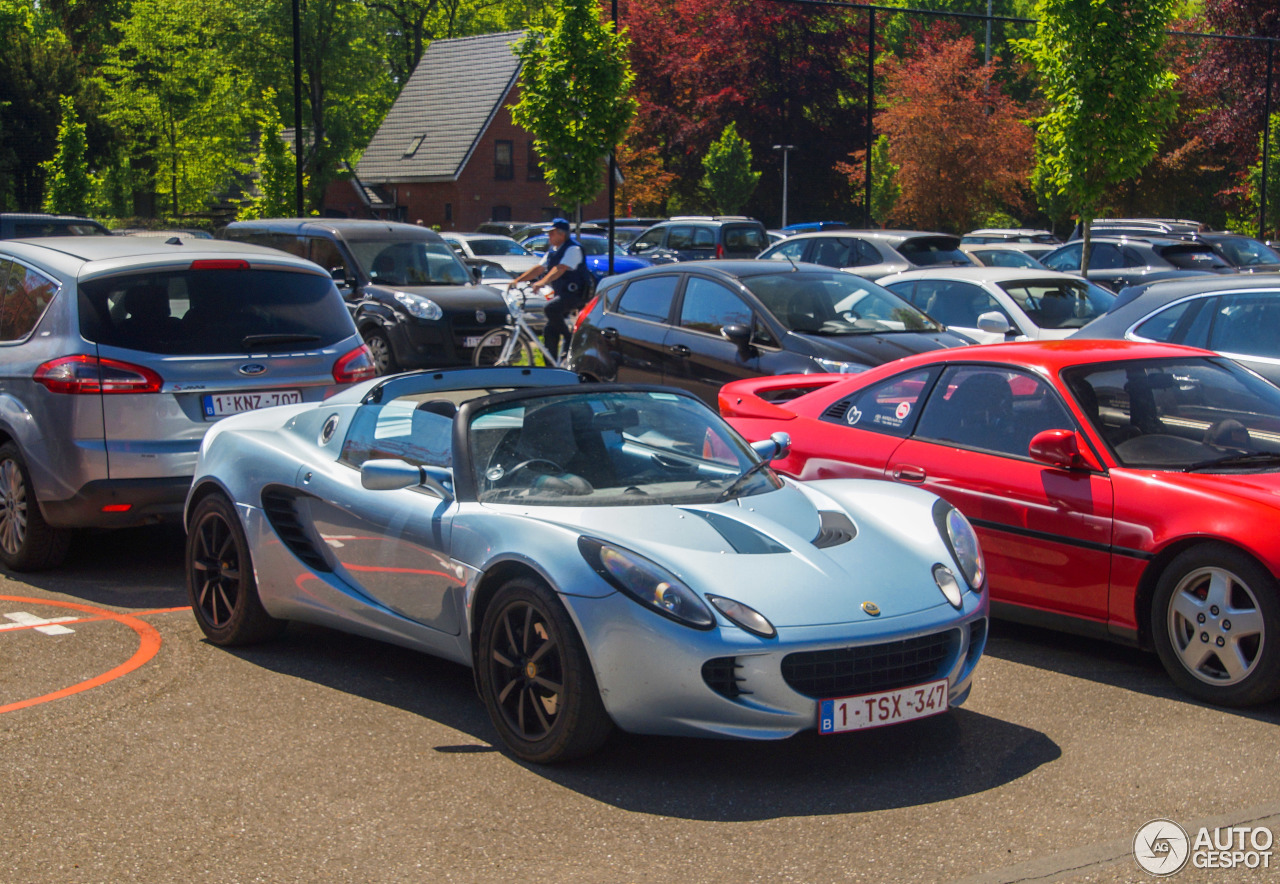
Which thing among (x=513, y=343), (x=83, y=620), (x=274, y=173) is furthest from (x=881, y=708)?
(x=274, y=173)

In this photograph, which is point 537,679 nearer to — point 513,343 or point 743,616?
point 743,616

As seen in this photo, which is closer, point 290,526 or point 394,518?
point 394,518

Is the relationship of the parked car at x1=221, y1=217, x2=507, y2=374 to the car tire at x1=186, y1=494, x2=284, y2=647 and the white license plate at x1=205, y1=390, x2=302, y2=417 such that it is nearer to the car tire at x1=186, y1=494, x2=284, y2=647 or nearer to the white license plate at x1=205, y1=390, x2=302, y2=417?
the white license plate at x1=205, y1=390, x2=302, y2=417

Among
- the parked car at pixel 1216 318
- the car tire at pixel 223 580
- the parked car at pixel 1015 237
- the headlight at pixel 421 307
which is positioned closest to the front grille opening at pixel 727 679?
the car tire at pixel 223 580

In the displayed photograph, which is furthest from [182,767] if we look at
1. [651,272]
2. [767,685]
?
[651,272]

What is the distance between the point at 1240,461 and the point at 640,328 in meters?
6.47

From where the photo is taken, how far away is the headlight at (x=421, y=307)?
1513 centimetres

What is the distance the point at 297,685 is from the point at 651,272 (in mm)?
6841

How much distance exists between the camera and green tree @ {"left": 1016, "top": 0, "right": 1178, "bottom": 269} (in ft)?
55.0

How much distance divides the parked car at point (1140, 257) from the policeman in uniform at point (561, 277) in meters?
8.50

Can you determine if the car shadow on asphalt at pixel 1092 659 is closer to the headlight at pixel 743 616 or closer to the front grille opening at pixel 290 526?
the headlight at pixel 743 616

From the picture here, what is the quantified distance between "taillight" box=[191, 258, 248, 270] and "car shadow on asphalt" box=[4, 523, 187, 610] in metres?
1.74

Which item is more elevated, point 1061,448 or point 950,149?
point 950,149

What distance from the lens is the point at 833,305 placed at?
439 inches
